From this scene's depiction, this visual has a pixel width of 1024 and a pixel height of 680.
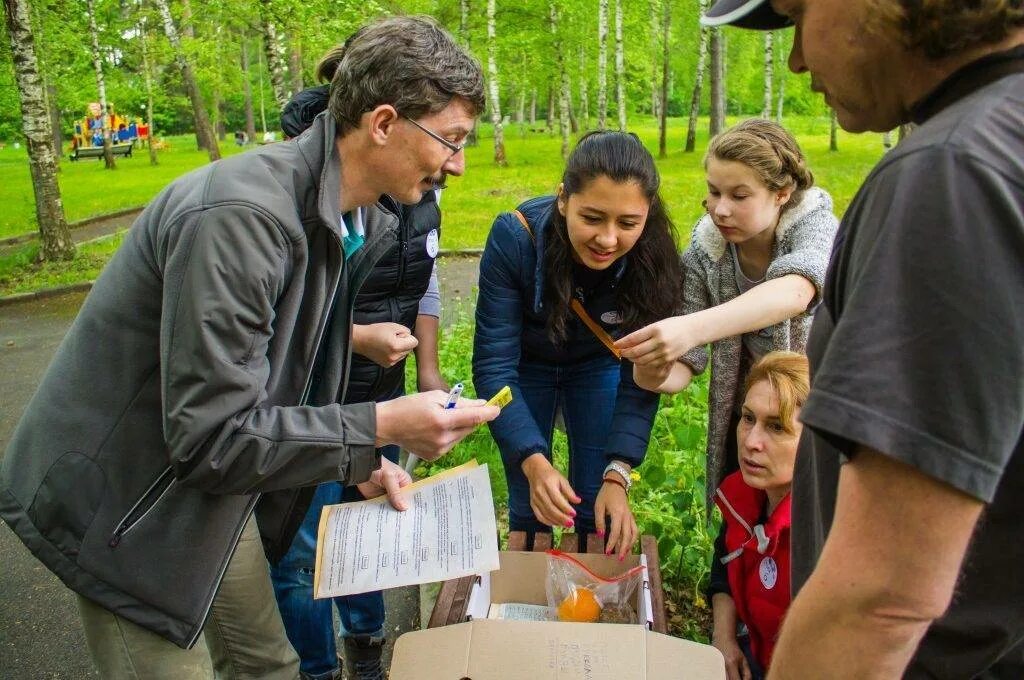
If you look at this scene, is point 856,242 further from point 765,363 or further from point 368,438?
point 765,363

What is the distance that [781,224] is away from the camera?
239 cm

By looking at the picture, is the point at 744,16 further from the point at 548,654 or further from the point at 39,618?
the point at 39,618

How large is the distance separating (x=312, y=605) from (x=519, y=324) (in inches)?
44.0

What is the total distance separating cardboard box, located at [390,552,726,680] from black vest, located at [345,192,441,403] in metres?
0.98

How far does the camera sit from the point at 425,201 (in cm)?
257

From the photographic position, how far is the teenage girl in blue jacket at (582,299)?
2.34m

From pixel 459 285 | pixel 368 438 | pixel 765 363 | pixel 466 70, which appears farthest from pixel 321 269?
pixel 459 285

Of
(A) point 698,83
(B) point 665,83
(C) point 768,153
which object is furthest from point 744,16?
(B) point 665,83

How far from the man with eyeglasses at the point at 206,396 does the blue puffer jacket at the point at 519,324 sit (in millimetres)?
694

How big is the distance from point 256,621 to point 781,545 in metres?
1.41

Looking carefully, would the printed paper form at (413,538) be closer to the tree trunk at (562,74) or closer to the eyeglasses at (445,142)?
the eyeglasses at (445,142)

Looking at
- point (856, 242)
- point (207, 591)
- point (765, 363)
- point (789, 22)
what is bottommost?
point (207, 591)

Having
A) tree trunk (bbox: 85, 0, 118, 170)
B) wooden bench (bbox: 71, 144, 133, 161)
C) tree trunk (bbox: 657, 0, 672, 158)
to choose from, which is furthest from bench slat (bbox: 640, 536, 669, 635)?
wooden bench (bbox: 71, 144, 133, 161)

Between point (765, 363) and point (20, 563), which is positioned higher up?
point (765, 363)
